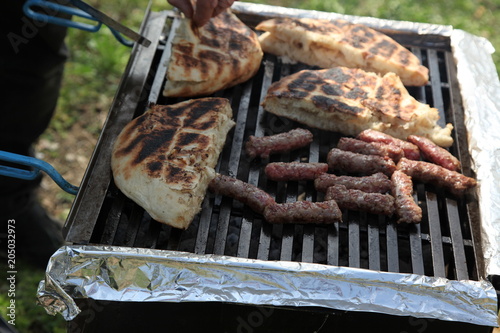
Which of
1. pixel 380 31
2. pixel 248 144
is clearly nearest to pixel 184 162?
pixel 248 144

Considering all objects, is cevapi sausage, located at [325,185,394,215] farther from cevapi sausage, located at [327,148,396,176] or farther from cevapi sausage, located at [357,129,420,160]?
cevapi sausage, located at [357,129,420,160]

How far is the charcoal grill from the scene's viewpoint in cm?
312

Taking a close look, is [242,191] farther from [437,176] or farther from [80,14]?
[80,14]

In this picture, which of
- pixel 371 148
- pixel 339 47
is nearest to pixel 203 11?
pixel 339 47

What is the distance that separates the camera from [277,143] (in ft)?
13.0

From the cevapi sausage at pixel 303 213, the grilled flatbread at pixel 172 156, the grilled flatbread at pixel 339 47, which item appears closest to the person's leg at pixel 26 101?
the grilled flatbread at pixel 172 156

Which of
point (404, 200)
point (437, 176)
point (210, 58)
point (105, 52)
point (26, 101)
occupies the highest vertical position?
point (437, 176)

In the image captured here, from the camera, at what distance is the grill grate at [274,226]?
3359mm

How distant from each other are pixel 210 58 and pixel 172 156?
1236 mm

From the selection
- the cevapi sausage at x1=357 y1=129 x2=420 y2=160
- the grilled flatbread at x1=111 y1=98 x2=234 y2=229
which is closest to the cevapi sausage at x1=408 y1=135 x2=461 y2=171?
the cevapi sausage at x1=357 y1=129 x2=420 y2=160

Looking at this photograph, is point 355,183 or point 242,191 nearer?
point 242,191

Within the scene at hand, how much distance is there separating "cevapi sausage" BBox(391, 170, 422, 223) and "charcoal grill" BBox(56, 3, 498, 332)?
8 centimetres

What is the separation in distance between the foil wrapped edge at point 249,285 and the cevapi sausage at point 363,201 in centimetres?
62

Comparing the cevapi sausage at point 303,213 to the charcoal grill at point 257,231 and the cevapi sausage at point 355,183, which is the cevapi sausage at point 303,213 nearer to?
the charcoal grill at point 257,231
